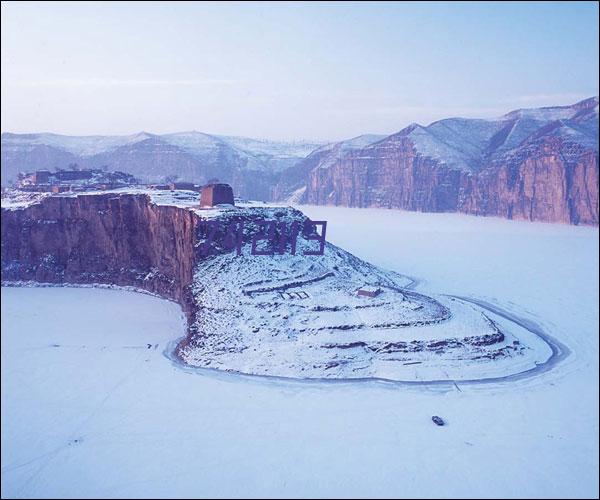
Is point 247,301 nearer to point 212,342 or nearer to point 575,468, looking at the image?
point 212,342

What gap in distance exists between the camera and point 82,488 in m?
19.5

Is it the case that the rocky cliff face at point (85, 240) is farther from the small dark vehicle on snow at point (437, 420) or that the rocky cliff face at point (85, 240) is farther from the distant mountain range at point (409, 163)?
the distant mountain range at point (409, 163)

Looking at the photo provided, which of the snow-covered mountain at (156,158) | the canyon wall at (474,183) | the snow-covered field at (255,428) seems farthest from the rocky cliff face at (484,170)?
the snow-covered field at (255,428)

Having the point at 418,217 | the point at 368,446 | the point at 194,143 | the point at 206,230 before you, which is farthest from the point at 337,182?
the point at 368,446

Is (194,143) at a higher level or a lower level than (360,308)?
higher

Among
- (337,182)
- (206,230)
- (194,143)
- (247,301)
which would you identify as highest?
(194,143)

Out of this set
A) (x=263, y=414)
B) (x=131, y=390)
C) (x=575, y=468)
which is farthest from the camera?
(x=131, y=390)

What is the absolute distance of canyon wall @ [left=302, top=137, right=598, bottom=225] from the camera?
357ft

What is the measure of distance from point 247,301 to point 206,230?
10.6 metres

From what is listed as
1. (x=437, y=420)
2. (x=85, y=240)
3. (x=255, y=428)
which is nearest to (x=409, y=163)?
(x=85, y=240)

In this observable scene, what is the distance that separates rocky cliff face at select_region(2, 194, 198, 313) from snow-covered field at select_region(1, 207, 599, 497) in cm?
1400

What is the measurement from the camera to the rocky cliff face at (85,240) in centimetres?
5500

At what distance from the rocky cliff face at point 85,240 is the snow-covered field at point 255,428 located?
45.9 feet

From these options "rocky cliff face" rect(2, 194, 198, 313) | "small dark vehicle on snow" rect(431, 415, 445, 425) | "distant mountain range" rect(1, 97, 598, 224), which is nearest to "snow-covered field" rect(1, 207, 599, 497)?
"small dark vehicle on snow" rect(431, 415, 445, 425)
